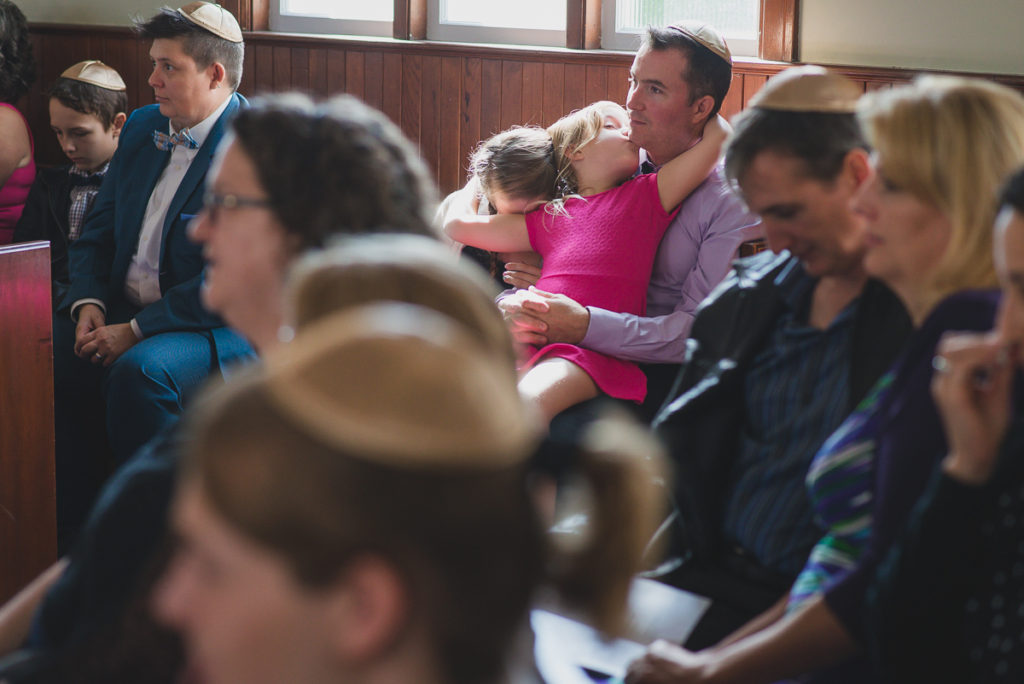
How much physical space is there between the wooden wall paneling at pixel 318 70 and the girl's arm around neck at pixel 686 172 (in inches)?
79.0

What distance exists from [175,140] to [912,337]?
2518mm

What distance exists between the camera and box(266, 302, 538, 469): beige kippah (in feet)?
2.01

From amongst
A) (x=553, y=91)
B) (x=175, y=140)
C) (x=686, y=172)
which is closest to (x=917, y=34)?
(x=553, y=91)

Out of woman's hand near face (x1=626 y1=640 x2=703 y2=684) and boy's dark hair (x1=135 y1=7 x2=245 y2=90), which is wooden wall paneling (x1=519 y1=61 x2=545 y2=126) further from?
woman's hand near face (x1=626 y1=640 x2=703 y2=684)

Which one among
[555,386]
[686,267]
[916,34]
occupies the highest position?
[916,34]

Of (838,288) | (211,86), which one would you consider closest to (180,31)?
(211,86)

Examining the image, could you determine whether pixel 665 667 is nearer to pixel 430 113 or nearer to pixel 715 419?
pixel 715 419

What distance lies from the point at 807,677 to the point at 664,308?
1583mm

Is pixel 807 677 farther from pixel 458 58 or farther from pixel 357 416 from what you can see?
pixel 458 58

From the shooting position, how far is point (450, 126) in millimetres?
4223

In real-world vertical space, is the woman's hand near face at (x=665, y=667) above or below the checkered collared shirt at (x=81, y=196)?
below

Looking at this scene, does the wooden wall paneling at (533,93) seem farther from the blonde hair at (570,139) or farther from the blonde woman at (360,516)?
the blonde woman at (360,516)

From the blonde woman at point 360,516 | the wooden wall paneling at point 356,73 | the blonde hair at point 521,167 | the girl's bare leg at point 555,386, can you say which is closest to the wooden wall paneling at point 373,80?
the wooden wall paneling at point 356,73

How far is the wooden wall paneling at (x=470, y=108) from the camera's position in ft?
13.6
